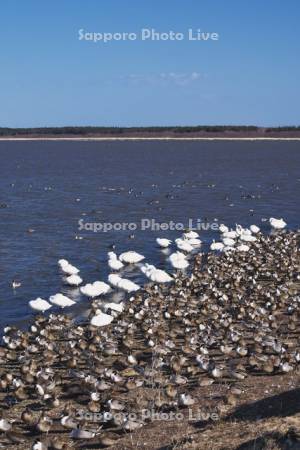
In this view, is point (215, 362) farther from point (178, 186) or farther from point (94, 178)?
point (94, 178)

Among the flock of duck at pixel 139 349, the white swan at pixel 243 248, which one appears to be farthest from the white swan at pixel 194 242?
the flock of duck at pixel 139 349

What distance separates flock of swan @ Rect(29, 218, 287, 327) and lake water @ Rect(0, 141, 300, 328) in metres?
0.67

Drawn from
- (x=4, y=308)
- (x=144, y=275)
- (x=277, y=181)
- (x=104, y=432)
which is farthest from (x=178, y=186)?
(x=104, y=432)

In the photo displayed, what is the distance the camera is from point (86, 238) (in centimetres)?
4694

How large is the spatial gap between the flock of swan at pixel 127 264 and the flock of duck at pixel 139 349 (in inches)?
3.2

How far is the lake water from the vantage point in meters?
37.0

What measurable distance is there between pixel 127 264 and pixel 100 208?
24844 millimetres

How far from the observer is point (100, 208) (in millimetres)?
62281

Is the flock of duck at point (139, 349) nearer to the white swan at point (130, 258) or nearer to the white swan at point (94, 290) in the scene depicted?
the white swan at point (94, 290)

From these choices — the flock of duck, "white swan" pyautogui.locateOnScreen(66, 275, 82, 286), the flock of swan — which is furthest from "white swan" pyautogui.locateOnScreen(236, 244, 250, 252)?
"white swan" pyautogui.locateOnScreen(66, 275, 82, 286)

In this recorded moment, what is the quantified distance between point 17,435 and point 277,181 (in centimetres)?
A: 7658

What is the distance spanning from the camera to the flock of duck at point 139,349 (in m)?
17.9

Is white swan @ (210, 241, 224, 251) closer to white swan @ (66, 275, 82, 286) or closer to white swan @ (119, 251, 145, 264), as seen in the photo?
white swan @ (119, 251, 145, 264)

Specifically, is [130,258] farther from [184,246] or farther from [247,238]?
[247,238]
